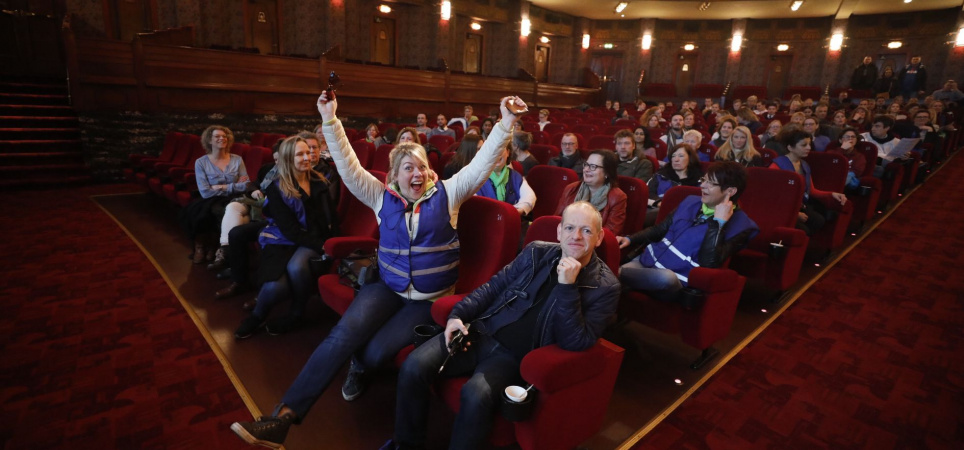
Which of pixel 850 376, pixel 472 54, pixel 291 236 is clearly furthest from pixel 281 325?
pixel 472 54

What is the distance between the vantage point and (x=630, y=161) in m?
3.29

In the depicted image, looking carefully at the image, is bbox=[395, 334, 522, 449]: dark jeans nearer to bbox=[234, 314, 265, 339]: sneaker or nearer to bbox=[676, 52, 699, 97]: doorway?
bbox=[234, 314, 265, 339]: sneaker

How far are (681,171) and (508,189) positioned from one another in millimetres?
1198

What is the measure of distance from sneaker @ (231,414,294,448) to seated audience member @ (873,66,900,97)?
46.6 ft

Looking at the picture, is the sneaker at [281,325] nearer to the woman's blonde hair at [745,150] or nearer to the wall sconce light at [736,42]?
the woman's blonde hair at [745,150]

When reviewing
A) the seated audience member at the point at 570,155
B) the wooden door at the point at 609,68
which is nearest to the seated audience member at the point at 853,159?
the seated audience member at the point at 570,155

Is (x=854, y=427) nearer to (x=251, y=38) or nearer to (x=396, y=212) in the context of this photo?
(x=396, y=212)

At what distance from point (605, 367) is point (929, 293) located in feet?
8.92

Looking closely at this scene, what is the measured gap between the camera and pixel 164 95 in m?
6.19

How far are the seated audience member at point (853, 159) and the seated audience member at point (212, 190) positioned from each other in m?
4.53

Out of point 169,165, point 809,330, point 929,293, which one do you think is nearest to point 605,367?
point 809,330

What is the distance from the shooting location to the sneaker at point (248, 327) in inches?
87.4

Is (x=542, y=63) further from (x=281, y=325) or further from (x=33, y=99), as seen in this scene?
(x=281, y=325)

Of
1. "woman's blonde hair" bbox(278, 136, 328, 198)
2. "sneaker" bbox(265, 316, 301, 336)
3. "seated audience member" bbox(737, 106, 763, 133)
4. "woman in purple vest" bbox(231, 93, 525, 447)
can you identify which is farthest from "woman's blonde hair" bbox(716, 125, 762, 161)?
"sneaker" bbox(265, 316, 301, 336)
